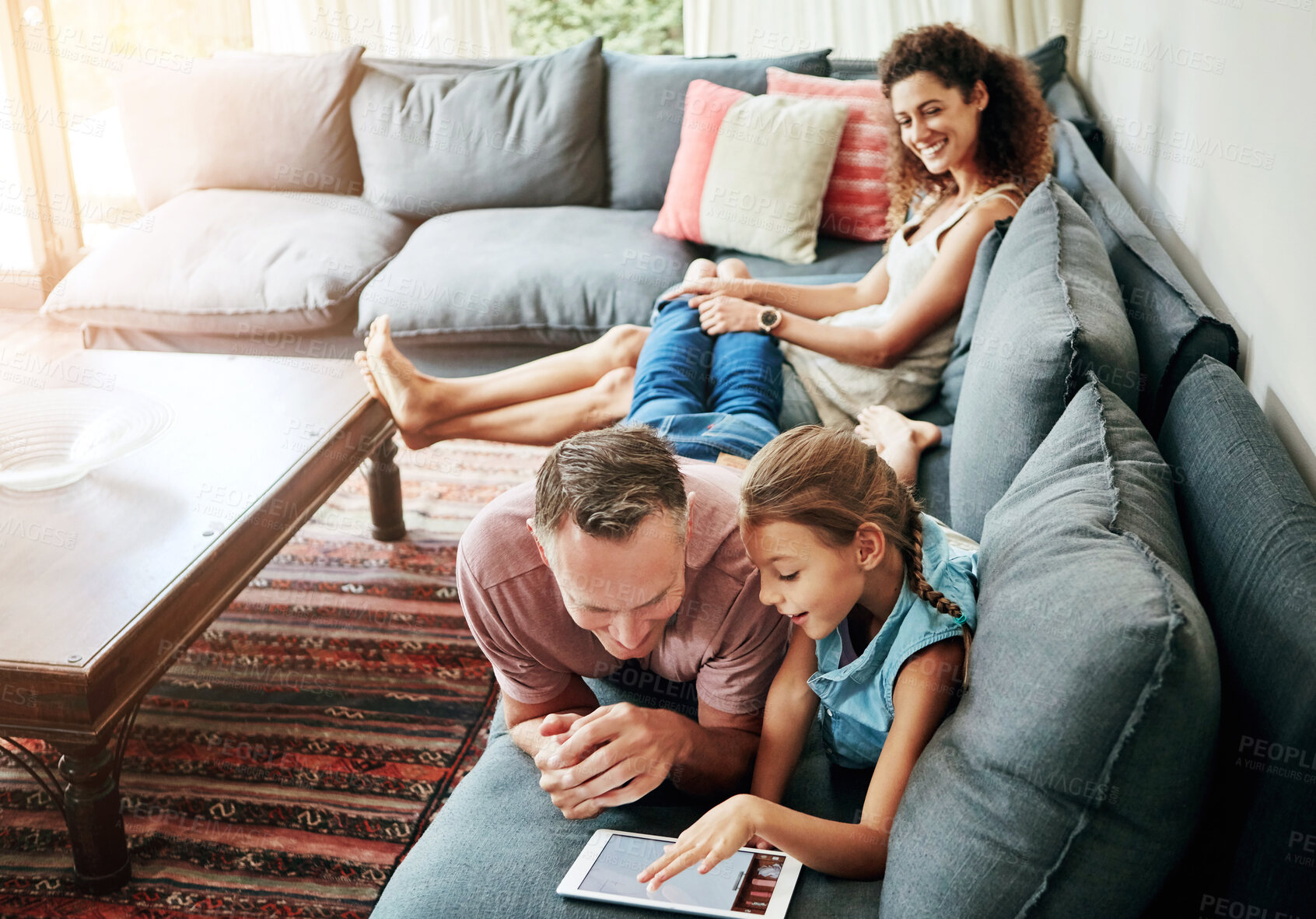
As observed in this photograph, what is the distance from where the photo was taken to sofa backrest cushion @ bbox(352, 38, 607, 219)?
127 inches

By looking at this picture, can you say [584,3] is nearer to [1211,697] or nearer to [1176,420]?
[1176,420]

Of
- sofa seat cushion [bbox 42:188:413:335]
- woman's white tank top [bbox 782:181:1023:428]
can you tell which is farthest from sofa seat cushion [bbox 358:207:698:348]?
woman's white tank top [bbox 782:181:1023:428]

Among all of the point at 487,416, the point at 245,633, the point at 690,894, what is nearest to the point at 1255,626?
the point at 690,894

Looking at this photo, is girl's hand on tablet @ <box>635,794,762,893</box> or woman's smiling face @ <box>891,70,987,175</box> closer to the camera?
girl's hand on tablet @ <box>635,794,762,893</box>

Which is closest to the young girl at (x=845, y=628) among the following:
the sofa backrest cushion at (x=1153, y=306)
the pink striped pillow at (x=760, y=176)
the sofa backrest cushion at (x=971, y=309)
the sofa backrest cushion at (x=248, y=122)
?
the sofa backrest cushion at (x=1153, y=306)

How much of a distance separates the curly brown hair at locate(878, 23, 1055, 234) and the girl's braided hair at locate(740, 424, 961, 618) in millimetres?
1281

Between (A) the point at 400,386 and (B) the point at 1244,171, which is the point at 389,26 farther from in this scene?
(B) the point at 1244,171

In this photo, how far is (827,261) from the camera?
113 inches

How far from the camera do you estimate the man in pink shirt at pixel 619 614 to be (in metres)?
1.08

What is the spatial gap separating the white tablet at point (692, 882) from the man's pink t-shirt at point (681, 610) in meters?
0.22

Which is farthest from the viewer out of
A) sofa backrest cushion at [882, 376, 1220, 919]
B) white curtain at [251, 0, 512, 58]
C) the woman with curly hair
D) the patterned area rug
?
white curtain at [251, 0, 512, 58]

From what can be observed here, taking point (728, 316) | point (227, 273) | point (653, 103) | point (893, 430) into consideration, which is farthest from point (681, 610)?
point (653, 103)

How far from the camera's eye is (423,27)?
13.6ft

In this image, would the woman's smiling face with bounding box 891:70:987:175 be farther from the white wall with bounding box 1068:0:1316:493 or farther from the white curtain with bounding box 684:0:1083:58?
the white curtain with bounding box 684:0:1083:58
